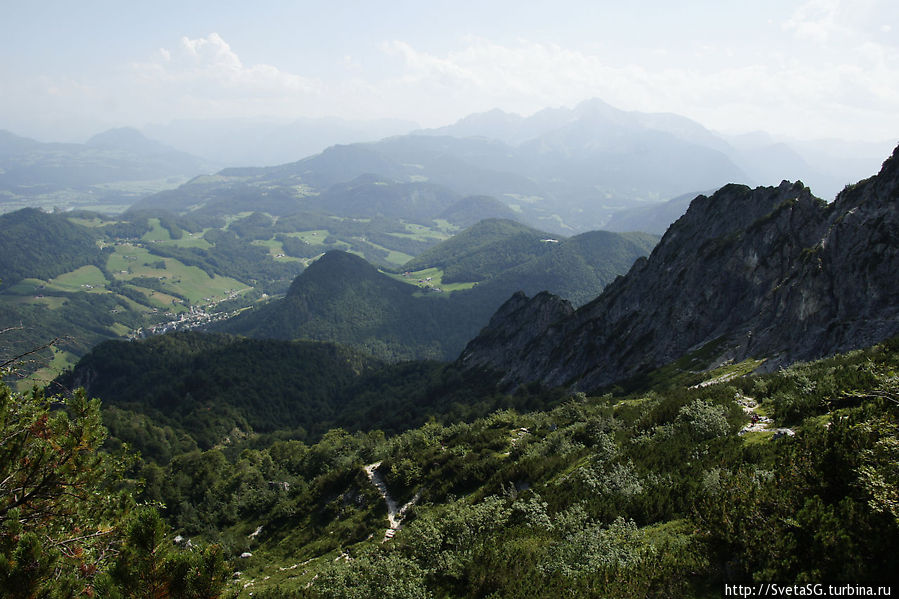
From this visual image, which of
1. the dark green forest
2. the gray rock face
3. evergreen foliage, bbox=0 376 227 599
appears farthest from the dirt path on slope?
the gray rock face

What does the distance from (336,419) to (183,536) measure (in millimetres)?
103711

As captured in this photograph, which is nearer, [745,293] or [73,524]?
[73,524]

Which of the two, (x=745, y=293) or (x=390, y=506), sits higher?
(x=745, y=293)

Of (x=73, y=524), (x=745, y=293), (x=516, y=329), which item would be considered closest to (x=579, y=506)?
(x=73, y=524)

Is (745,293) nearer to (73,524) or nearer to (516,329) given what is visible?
(516,329)

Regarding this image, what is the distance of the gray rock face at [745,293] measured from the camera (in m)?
54.2

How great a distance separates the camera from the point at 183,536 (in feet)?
194

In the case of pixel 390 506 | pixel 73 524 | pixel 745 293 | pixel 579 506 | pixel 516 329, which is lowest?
pixel 516 329

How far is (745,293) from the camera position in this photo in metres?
76.9

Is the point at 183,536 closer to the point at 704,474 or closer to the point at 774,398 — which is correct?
the point at 704,474

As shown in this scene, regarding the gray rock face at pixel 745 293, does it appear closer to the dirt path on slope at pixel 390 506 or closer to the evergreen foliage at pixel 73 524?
the dirt path on slope at pixel 390 506

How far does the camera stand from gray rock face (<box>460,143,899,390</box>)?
2133 inches

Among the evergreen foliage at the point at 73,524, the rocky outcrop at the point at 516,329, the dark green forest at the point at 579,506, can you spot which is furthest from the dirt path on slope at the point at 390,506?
the rocky outcrop at the point at 516,329

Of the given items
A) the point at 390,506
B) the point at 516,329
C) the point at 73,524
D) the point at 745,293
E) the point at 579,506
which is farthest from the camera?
the point at 516,329
